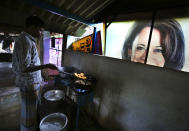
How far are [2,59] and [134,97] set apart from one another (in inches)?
352

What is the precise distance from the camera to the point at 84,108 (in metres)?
2.65

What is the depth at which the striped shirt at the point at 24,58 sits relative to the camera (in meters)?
1.17

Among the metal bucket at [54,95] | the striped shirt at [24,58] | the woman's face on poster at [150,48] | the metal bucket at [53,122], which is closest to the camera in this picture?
the striped shirt at [24,58]

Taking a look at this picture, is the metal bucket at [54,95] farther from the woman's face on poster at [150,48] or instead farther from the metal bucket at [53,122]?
the woman's face on poster at [150,48]

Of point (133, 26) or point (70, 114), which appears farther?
point (70, 114)

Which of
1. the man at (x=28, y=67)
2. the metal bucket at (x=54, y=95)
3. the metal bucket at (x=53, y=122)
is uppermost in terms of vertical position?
the man at (x=28, y=67)

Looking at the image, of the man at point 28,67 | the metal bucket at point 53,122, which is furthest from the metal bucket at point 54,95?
the man at point 28,67

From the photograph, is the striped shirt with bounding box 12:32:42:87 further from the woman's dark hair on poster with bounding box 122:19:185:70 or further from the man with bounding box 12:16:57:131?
the woman's dark hair on poster with bounding box 122:19:185:70

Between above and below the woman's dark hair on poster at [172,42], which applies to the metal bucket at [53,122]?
below

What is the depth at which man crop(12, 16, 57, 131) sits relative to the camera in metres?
1.17

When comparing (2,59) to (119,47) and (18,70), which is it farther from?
(119,47)

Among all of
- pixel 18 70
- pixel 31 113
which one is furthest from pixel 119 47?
pixel 31 113

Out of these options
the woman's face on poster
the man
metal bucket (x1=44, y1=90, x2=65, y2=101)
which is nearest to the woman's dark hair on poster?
the woman's face on poster

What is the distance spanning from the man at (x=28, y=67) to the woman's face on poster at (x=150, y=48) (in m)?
1.38
